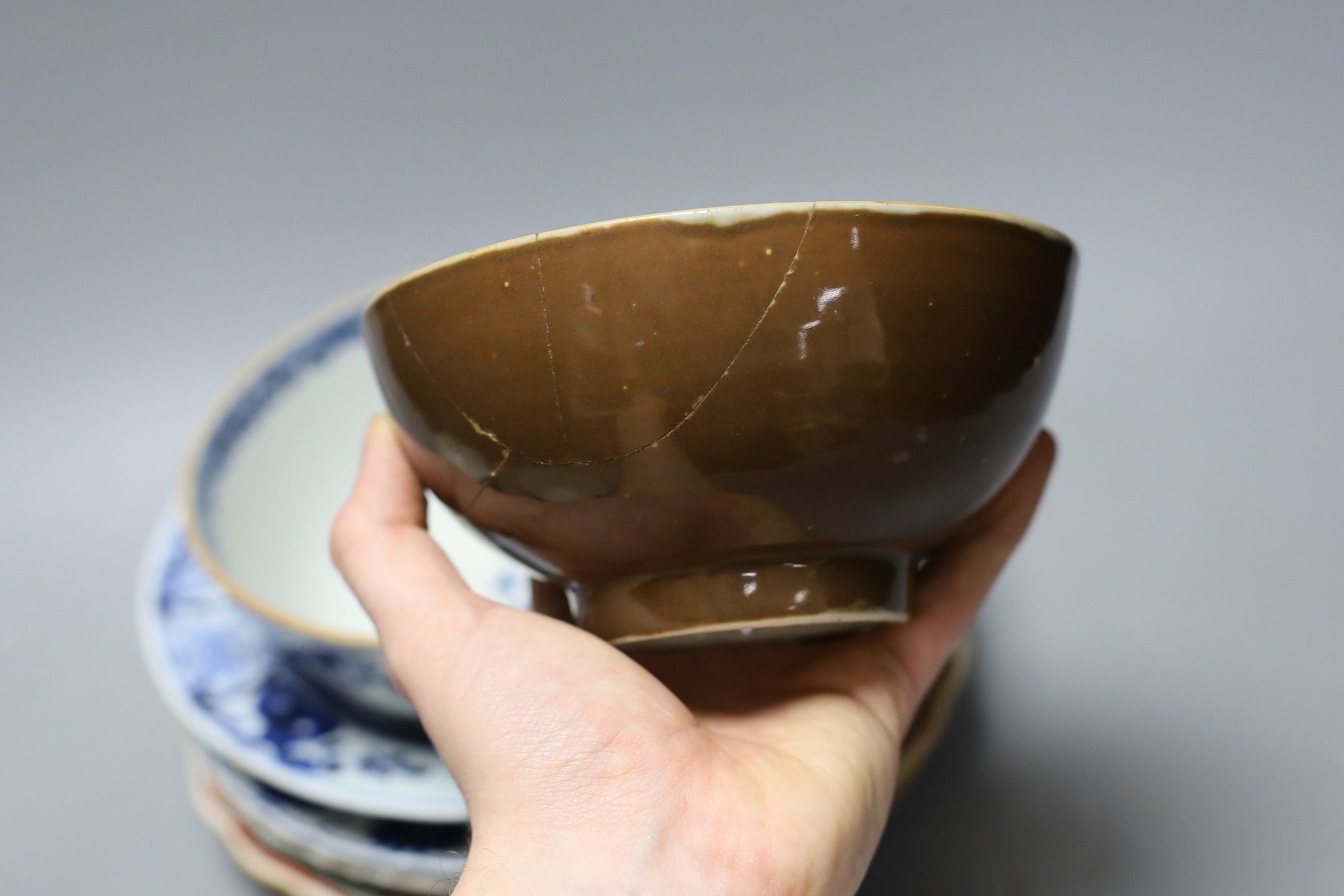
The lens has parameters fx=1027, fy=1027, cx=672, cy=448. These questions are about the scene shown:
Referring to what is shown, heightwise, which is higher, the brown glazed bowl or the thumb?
the brown glazed bowl

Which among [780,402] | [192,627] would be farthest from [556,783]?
[192,627]

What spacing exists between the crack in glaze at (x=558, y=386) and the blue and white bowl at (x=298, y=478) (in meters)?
0.39

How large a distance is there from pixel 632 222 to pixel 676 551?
0.13 meters

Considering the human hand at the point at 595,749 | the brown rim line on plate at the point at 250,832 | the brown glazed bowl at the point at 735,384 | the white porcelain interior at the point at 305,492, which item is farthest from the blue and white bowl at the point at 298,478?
the brown glazed bowl at the point at 735,384

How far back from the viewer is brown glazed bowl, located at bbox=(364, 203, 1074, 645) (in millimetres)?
329

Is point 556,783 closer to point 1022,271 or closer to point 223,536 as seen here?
point 1022,271

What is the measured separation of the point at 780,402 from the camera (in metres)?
0.34

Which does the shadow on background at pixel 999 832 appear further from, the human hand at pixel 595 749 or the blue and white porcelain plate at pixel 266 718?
the blue and white porcelain plate at pixel 266 718

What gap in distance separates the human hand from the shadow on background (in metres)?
0.11

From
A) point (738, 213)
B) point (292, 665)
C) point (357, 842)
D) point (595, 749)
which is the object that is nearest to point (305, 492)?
point (292, 665)

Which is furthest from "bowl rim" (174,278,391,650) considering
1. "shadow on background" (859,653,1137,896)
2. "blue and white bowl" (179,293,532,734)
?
"shadow on background" (859,653,1137,896)

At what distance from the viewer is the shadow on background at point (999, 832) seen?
0.58 meters

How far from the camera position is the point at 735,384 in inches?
13.2

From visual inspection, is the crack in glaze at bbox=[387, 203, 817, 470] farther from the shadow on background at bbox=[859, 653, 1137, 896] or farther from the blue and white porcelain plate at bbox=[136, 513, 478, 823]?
the shadow on background at bbox=[859, 653, 1137, 896]
